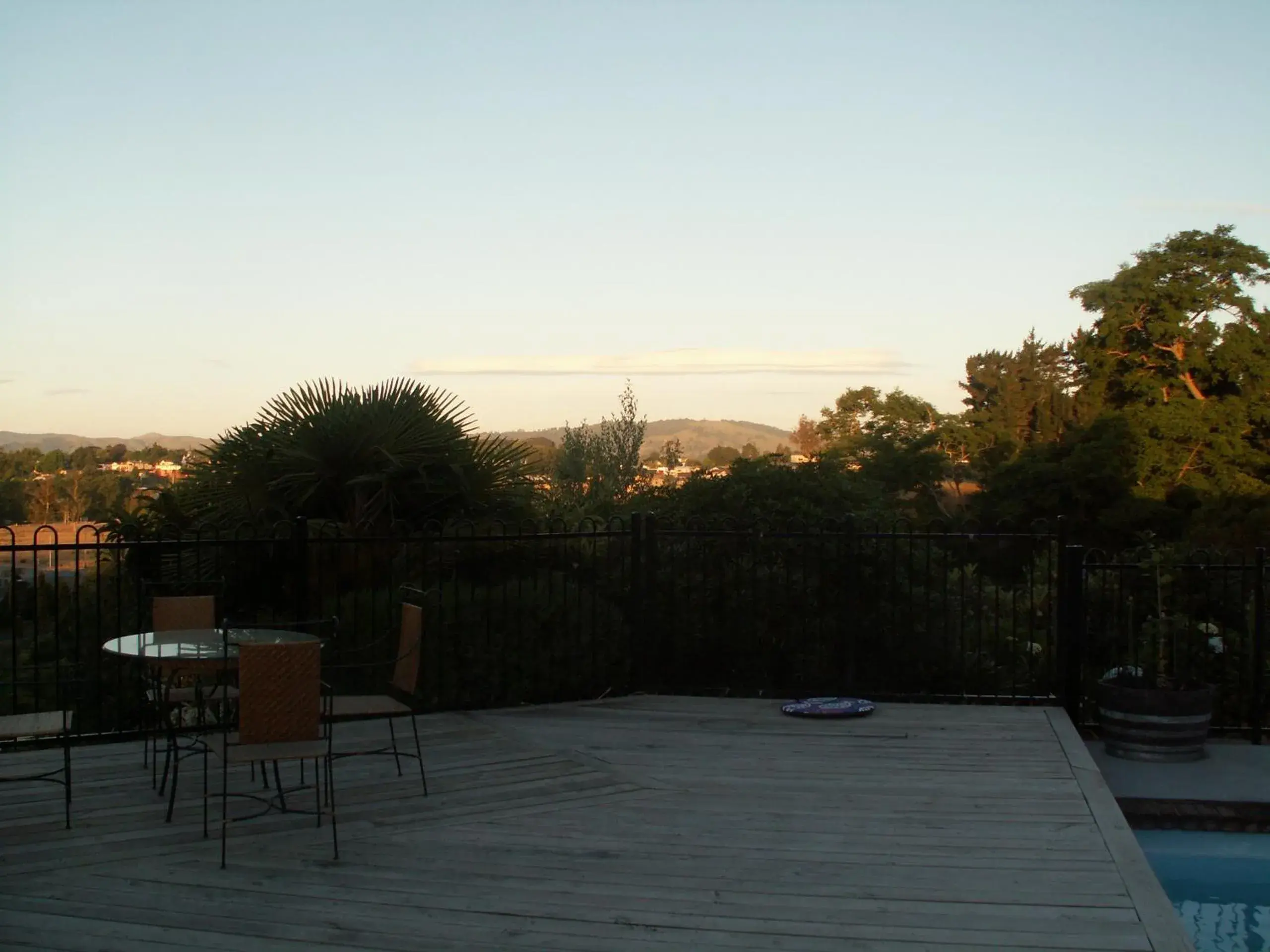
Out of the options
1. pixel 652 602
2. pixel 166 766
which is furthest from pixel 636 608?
pixel 166 766

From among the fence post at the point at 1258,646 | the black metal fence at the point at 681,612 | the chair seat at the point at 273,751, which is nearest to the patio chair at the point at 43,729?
the chair seat at the point at 273,751

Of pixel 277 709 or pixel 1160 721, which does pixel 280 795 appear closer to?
pixel 277 709

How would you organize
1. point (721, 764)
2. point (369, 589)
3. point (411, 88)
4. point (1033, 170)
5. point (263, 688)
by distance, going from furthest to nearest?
point (1033, 170), point (411, 88), point (369, 589), point (721, 764), point (263, 688)

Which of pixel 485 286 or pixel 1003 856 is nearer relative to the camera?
pixel 1003 856

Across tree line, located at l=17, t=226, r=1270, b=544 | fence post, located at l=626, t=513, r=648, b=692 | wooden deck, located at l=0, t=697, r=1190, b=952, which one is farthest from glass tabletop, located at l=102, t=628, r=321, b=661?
tree line, located at l=17, t=226, r=1270, b=544

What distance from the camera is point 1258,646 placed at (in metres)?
6.86

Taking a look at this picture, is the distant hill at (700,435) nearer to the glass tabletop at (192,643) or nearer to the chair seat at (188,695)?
the chair seat at (188,695)

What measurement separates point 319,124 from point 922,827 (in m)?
12.0

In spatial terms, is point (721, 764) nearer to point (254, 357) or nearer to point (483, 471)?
point (483, 471)

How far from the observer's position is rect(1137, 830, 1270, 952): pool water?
4.80m

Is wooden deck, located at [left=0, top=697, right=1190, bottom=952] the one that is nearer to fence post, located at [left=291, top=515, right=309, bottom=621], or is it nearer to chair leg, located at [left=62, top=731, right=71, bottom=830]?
chair leg, located at [left=62, top=731, right=71, bottom=830]

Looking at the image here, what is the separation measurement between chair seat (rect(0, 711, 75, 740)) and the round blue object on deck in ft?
13.9

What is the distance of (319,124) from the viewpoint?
13953 millimetres

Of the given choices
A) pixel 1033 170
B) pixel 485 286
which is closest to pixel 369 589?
pixel 485 286
